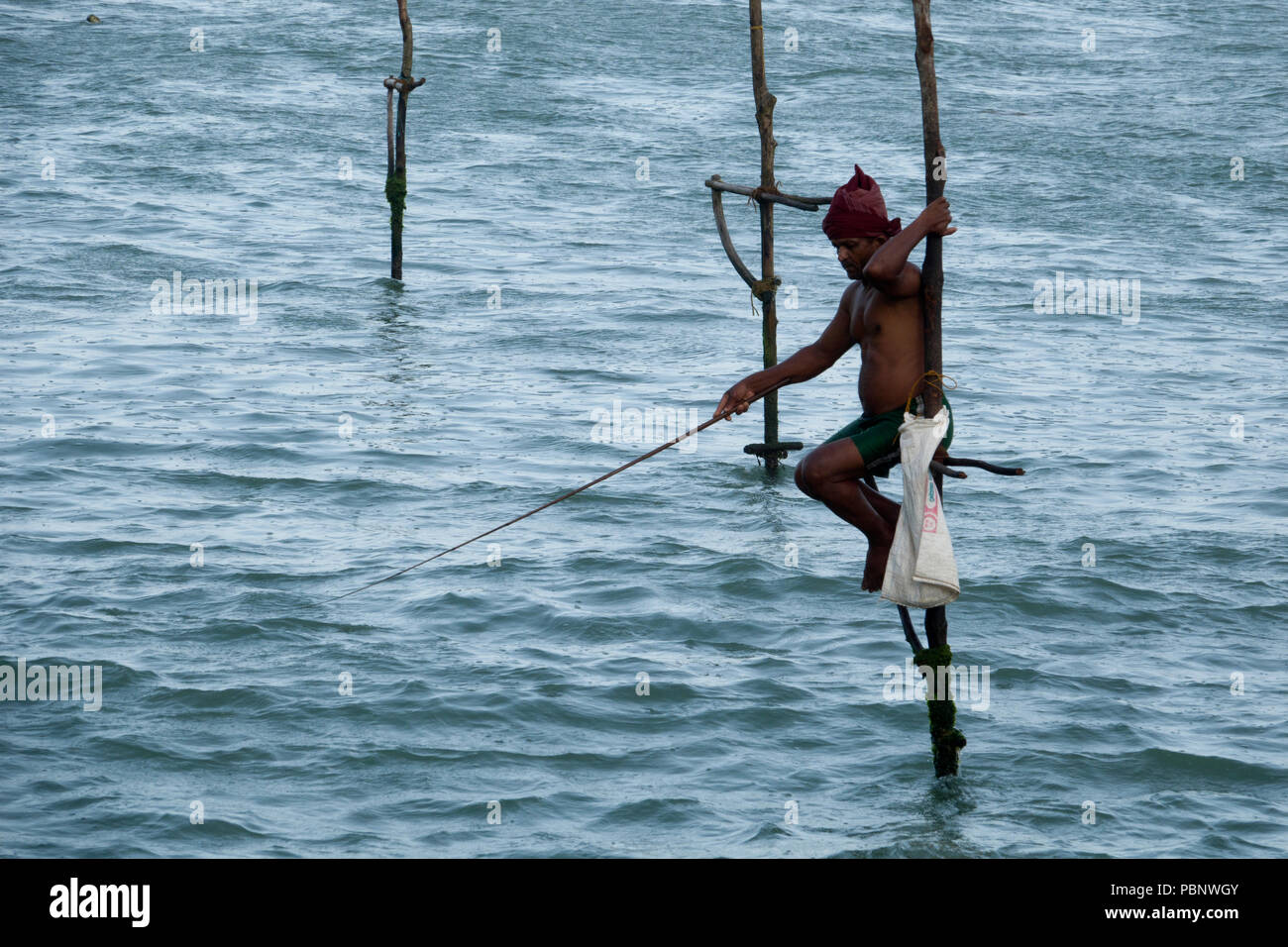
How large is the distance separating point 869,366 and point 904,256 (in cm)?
61

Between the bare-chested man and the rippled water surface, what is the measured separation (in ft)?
4.63

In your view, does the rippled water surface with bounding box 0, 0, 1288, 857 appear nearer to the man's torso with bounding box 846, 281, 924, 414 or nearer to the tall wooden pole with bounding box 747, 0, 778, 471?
the tall wooden pole with bounding box 747, 0, 778, 471

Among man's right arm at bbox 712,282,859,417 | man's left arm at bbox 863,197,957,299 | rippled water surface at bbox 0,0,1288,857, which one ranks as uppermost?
man's left arm at bbox 863,197,957,299

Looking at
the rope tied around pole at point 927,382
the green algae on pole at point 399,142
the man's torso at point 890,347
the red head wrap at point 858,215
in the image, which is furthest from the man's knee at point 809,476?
the green algae on pole at point 399,142

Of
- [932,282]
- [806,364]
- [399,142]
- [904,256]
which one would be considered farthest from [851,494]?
[399,142]

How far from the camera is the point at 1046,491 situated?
11789 mm

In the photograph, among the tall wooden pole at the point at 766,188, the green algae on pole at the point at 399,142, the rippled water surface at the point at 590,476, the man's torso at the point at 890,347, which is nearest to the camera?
the man's torso at the point at 890,347

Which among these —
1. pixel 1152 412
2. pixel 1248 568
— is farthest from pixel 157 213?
pixel 1248 568

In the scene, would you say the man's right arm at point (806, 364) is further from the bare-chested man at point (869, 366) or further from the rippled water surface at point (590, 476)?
the rippled water surface at point (590, 476)

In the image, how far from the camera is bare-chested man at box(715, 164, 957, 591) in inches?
259

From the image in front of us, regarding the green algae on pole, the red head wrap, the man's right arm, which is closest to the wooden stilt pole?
the red head wrap

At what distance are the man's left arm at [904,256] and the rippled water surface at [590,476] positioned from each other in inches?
90.9

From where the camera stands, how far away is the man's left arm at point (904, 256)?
6.23 meters
